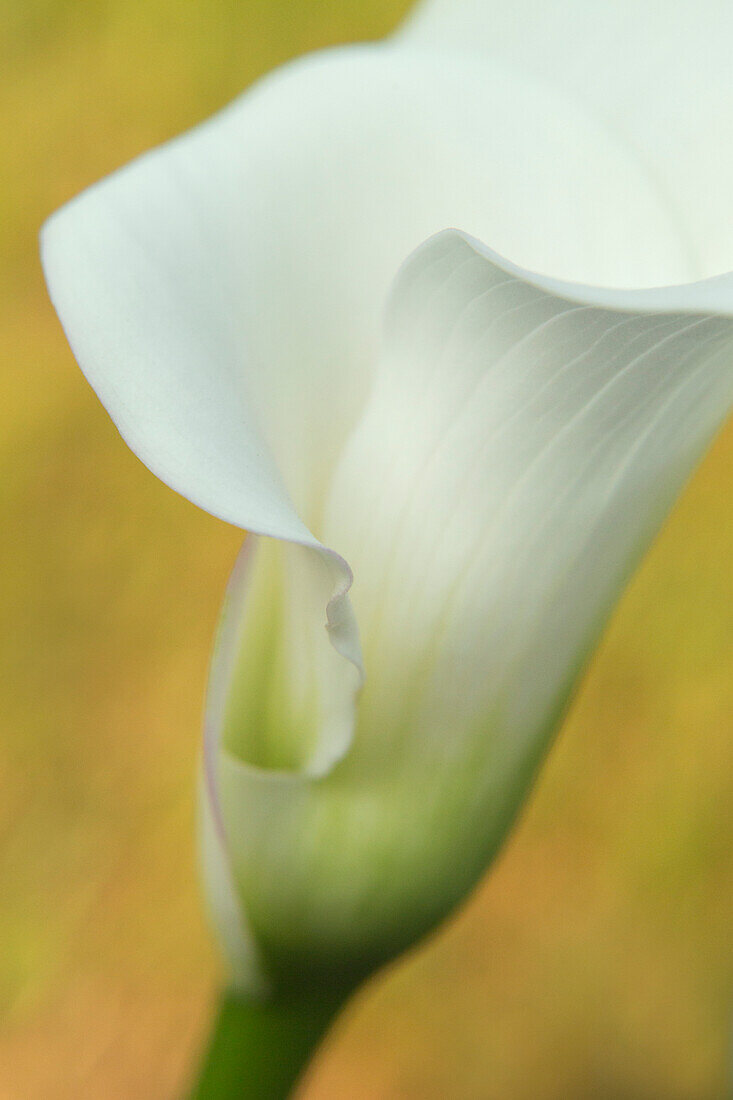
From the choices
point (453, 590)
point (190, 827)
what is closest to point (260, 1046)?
point (453, 590)

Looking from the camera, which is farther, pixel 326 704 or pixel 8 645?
pixel 8 645

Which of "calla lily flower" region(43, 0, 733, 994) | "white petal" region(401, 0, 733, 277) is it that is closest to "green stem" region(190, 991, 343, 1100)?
"calla lily flower" region(43, 0, 733, 994)

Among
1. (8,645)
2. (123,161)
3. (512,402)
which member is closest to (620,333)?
(512,402)

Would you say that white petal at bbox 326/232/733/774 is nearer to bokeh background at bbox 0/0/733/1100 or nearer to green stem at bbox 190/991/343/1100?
green stem at bbox 190/991/343/1100

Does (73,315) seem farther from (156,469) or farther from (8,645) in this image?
(8,645)

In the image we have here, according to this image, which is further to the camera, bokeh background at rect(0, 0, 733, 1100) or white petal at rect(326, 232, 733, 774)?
bokeh background at rect(0, 0, 733, 1100)

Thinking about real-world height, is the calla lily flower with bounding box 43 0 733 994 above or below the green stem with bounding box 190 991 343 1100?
above

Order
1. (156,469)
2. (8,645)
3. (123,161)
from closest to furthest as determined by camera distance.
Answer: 1. (156,469)
2. (8,645)
3. (123,161)
